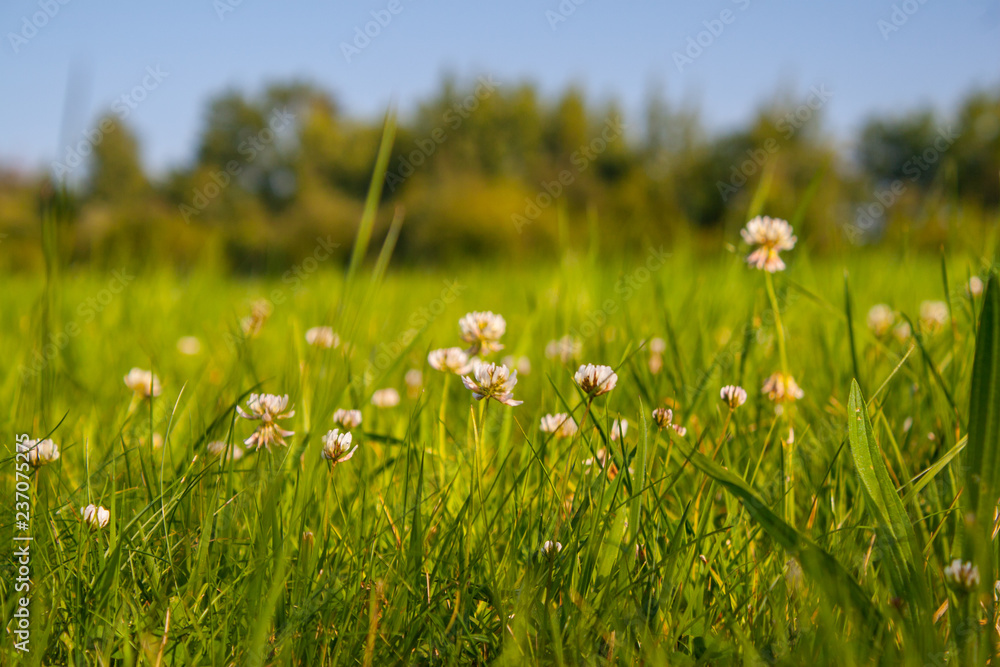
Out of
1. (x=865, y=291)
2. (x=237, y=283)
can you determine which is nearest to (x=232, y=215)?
(x=237, y=283)

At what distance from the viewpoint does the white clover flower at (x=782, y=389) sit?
128cm

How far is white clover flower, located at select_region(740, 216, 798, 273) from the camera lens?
1.24 meters

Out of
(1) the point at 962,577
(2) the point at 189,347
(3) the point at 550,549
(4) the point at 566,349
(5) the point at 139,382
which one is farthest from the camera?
(2) the point at 189,347

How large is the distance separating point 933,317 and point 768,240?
101cm

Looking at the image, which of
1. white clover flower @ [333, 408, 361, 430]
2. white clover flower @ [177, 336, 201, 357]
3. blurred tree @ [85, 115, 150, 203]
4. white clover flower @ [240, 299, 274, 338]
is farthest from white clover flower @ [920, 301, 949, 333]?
blurred tree @ [85, 115, 150, 203]

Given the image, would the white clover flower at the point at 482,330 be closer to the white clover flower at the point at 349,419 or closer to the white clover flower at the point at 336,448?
the white clover flower at the point at 349,419

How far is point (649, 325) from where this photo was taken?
2.28 metres

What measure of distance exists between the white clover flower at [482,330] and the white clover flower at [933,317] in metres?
1.22

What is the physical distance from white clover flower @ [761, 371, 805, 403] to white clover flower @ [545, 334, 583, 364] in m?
0.57

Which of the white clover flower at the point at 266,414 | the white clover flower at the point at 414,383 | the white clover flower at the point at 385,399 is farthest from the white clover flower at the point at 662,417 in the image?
the white clover flower at the point at 414,383

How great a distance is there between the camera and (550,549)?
2.98 feet

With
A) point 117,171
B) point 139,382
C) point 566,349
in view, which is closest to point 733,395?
point 566,349

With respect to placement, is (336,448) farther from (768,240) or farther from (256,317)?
(768,240)

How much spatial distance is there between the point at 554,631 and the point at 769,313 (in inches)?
50.6
